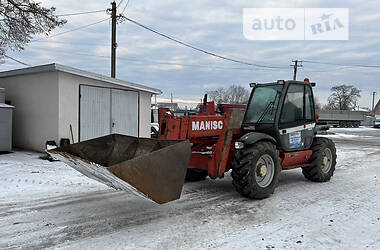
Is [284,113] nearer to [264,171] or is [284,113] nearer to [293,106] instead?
[293,106]

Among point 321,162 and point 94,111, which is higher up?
point 94,111

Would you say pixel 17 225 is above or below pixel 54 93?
below

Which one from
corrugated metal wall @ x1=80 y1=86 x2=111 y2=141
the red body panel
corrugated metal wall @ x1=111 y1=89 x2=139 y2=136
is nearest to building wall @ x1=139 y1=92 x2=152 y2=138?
corrugated metal wall @ x1=111 y1=89 x2=139 y2=136

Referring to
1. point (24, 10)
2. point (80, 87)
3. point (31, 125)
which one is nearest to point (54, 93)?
point (80, 87)

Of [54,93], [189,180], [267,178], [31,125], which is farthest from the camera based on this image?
[31,125]

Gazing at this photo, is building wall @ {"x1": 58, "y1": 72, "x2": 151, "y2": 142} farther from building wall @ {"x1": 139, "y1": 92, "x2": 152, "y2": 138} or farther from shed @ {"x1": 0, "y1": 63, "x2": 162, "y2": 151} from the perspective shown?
building wall @ {"x1": 139, "y1": 92, "x2": 152, "y2": 138}

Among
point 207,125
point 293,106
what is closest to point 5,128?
point 207,125

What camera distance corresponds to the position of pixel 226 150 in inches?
220

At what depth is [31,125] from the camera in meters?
11.1

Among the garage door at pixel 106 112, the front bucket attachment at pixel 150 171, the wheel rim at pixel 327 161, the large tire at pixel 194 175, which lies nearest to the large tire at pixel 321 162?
the wheel rim at pixel 327 161

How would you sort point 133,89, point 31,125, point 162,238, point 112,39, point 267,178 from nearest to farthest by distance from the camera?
1. point 162,238
2. point 267,178
3. point 31,125
4. point 133,89
5. point 112,39

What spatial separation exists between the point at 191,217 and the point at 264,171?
1734 mm

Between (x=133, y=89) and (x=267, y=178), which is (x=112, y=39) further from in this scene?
(x=267, y=178)

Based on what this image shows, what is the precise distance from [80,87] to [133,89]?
231 cm
